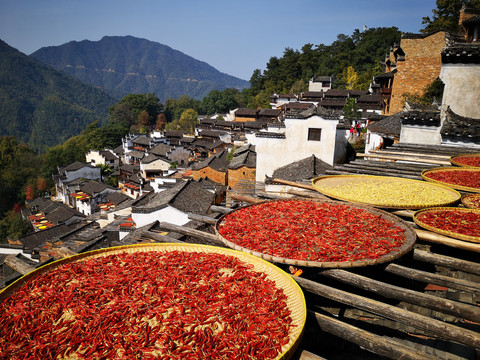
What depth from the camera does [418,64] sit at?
76.3 feet

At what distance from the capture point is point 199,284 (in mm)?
2369

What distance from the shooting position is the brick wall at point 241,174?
2647cm

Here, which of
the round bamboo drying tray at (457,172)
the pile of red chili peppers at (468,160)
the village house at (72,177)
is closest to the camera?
the round bamboo drying tray at (457,172)

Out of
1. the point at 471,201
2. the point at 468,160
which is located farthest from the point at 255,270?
the point at 468,160

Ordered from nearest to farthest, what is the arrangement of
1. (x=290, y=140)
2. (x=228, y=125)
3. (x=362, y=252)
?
Answer: (x=362, y=252), (x=290, y=140), (x=228, y=125)

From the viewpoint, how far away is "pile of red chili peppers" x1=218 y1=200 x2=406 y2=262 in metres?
2.73

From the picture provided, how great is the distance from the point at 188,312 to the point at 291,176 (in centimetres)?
1755

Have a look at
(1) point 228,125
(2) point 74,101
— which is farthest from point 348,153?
(2) point 74,101

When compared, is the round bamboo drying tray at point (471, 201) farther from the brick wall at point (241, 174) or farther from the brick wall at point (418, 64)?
the brick wall at point (418, 64)

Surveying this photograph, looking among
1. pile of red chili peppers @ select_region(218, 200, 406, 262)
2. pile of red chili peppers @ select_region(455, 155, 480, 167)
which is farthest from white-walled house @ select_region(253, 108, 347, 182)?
pile of red chili peppers @ select_region(218, 200, 406, 262)

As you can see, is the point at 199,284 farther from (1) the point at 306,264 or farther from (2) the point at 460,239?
(2) the point at 460,239

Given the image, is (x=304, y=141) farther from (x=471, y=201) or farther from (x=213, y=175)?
(x=471, y=201)

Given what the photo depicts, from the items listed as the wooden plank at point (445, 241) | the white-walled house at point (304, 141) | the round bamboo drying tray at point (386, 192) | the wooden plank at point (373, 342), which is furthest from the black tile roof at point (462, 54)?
the wooden plank at point (373, 342)

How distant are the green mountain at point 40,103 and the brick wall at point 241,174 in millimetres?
106450
